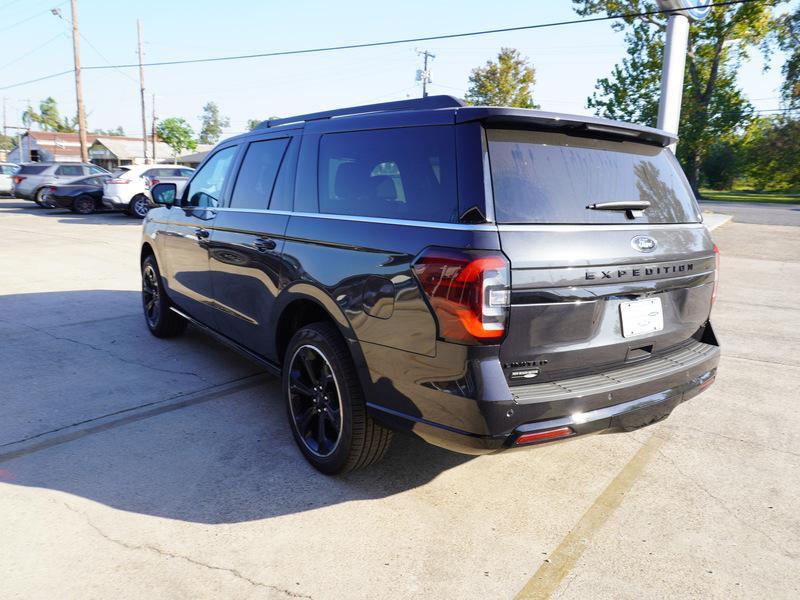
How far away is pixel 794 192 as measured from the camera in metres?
62.3

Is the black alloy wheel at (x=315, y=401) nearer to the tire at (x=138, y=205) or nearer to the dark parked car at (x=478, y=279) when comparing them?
the dark parked car at (x=478, y=279)

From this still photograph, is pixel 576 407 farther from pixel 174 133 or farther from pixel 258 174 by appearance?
pixel 174 133

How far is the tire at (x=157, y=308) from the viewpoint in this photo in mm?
5629

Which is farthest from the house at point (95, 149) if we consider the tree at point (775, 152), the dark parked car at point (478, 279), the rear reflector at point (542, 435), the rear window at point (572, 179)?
the rear reflector at point (542, 435)

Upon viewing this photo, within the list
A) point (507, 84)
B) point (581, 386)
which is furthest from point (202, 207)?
point (507, 84)

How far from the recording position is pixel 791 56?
50.8 meters

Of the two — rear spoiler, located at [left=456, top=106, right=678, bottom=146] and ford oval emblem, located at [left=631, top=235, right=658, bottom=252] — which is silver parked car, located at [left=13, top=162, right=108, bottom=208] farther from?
ford oval emblem, located at [left=631, top=235, right=658, bottom=252]

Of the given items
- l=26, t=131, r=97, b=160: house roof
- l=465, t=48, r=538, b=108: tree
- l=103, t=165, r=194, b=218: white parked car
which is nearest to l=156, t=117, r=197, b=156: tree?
l=26, t=131, r=97, b=160: house roof

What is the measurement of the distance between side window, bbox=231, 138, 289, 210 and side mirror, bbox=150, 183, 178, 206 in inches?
51.5

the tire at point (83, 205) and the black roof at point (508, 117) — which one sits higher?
the black roof at point (508, 117)

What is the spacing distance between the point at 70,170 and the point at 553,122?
2461cm

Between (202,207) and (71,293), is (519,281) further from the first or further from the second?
(71,293)

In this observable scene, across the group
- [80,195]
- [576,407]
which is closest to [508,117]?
[576,407]

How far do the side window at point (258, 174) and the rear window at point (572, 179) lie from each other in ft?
5.74
